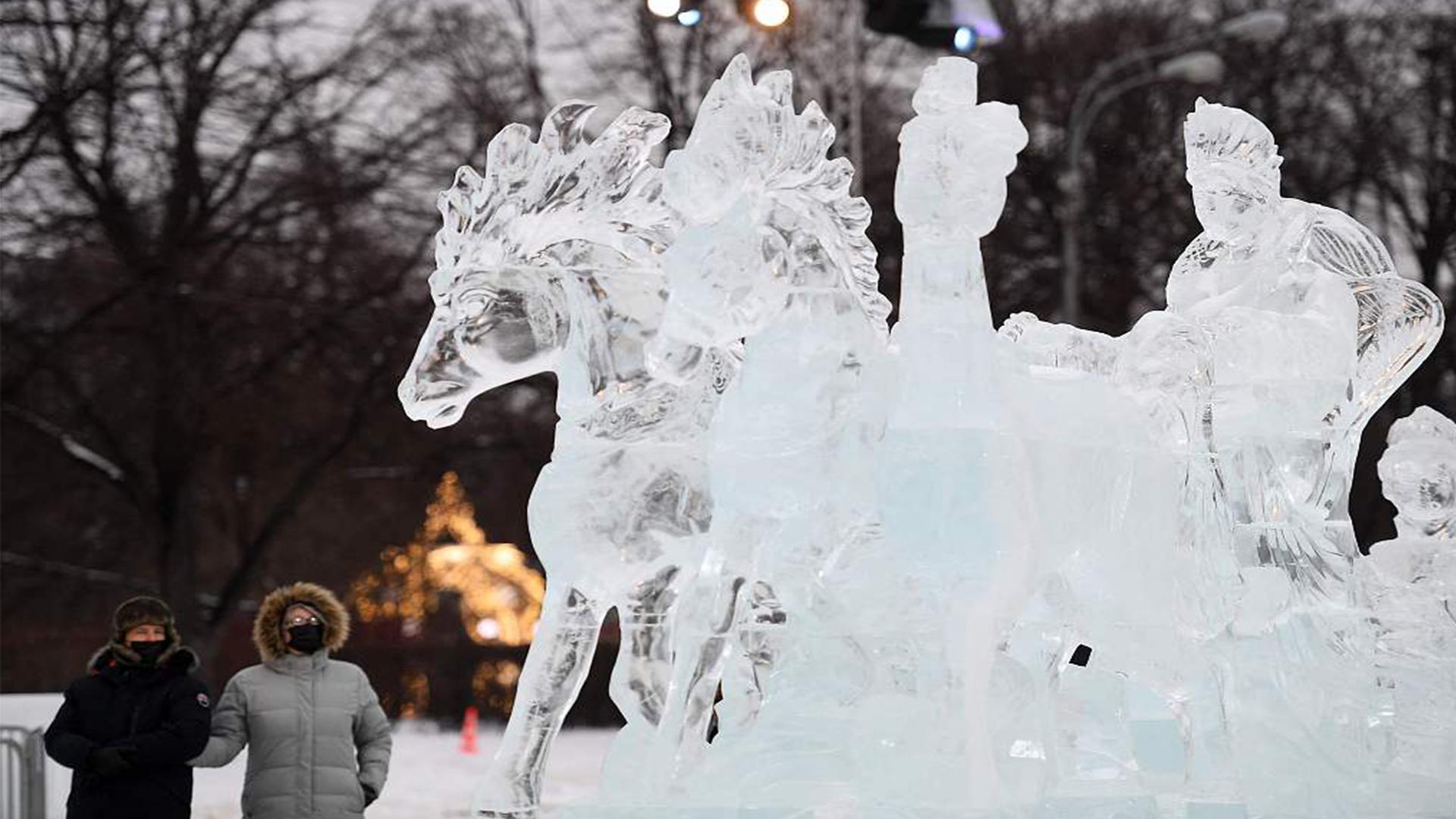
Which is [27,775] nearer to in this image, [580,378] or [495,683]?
[580,378]

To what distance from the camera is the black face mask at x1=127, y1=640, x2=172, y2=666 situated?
5.98 m

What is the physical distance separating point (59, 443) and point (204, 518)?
26.0 feet

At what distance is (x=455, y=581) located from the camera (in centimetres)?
2405

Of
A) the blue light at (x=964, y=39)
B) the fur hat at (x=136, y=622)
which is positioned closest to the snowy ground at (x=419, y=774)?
the blue light at (x=964, y=39)

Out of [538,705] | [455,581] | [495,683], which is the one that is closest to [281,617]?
[538,705]

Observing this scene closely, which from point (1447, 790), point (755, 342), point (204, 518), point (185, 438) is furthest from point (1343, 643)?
point (204, 518)

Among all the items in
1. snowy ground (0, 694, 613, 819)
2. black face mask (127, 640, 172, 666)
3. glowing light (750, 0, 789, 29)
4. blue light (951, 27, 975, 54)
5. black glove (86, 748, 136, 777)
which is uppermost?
glowing light (750, 0, 789, 29)

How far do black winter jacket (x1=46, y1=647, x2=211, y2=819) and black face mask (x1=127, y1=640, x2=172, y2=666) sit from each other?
3 centimetres

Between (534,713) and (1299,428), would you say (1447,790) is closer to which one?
(1299,428)

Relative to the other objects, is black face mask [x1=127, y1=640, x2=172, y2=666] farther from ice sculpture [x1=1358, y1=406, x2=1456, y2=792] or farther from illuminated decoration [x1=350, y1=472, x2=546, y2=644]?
illuminated decoration [x1=350, y1=472, x2=546, y2=644]

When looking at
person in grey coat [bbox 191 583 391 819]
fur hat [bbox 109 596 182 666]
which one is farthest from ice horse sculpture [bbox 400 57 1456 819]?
fur hat [bbox 109 596 182 666]

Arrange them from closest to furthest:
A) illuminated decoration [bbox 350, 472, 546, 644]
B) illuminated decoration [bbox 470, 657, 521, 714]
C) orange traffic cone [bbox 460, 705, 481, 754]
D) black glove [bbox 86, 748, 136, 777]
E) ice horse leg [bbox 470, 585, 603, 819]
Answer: ice horse leg [bbox 470, 585, 603, 819] → black glove [bbox 86, 748, 136, 777] → orange traffic cone [bbox 460, 705, 481, 754] → illuminated decoration [bbox 470, 657, 521, 714] → illuminated decoration [bbox 350, 472, 546, 644]

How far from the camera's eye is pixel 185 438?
15492 mm

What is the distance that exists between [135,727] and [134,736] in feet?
0.15
